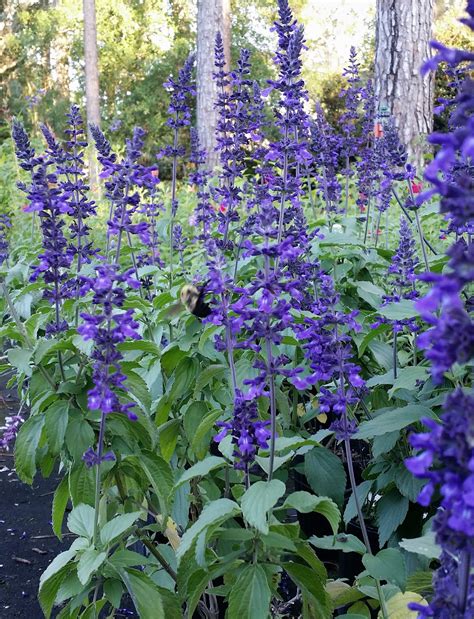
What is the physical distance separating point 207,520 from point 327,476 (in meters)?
1.05

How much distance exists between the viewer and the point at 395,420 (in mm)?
2205

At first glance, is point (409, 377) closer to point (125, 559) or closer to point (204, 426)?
point (204, 426)

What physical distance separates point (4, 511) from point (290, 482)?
201 cm

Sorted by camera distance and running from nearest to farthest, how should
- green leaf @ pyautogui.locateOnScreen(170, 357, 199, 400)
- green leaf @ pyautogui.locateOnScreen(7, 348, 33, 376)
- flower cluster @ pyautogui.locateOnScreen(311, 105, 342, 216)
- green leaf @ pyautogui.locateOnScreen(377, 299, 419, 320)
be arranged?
green leaf @ pyautogui.locateOnScreen(377, 299, 419, 320)
green leaf @ pyautogui.locateOnScreen(7, 348, 33, 376)
green leaf @ pyautogui.locateOnScreen(170, 357, 199, 400)
flower cluster @ pyautogui.locateOnScreen(311, 105, 342, 216)

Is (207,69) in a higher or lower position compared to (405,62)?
higher

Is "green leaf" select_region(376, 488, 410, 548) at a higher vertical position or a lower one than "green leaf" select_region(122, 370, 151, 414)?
lower

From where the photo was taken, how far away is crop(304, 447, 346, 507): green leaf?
273cm

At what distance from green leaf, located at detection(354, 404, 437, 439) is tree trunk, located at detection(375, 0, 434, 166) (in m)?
5.44

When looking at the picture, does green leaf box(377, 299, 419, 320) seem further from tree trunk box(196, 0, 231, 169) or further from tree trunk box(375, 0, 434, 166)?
tree trunk box(196, 0, 231, 169)

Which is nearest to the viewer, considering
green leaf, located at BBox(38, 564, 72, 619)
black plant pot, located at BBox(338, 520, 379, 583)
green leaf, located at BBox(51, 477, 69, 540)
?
green leaf, located at BBox(38, 564, 72, 619)

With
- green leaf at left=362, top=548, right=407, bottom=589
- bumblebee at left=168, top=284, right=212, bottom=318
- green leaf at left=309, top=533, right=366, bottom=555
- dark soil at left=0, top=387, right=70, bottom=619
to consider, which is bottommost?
dark soil at left=0, top=387, right=70, bottom=619

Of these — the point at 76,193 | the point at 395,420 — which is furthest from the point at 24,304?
the point at 395,420

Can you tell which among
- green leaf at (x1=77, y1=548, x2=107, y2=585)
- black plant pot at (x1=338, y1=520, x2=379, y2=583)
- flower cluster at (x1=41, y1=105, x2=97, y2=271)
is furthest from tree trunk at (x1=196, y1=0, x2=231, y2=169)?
green leaf at (x1=77, y1=548, x2=107, y2=585)

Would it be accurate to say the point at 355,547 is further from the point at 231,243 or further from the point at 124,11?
the point at 124,11
